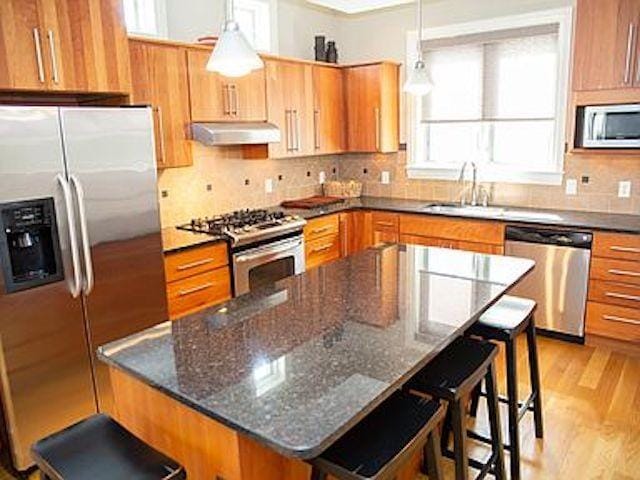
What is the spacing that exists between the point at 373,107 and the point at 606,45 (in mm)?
1863

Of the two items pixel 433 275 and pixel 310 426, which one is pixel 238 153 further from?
pixel 310 426

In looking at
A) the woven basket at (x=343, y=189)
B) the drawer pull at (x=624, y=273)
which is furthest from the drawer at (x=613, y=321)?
the woven basket at (x=343, y=189)

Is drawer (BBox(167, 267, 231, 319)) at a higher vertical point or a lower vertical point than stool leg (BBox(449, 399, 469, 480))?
higher

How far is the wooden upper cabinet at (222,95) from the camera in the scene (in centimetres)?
344

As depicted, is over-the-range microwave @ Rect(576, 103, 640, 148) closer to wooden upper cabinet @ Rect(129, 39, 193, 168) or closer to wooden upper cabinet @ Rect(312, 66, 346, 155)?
wooden upper cabinet @ Rect(312, 66, 346, 155)

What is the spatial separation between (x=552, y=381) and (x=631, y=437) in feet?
2.00

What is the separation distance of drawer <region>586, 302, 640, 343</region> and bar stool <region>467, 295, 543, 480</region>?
1246 millimetres

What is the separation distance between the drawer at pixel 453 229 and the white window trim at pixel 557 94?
0.68m

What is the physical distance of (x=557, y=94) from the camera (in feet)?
13.1

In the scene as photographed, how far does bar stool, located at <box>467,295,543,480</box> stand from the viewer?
2252mm

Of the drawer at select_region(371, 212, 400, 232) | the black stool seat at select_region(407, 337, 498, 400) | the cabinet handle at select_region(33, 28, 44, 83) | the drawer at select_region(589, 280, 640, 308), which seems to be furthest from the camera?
the drawer at select_region(371, 212, 400, 232)

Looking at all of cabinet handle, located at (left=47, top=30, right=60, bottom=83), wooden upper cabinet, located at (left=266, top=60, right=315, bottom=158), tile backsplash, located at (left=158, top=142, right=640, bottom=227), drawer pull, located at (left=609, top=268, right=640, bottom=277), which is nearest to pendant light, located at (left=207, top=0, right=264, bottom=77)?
cabinet handle, located at (left=47, top=30, right=60, bottom=83)

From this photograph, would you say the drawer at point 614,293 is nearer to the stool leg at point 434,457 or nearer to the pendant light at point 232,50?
the stool leg at point 434,457

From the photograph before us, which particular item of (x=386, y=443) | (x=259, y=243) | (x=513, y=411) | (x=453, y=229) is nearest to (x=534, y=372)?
(x=513, y=411)
